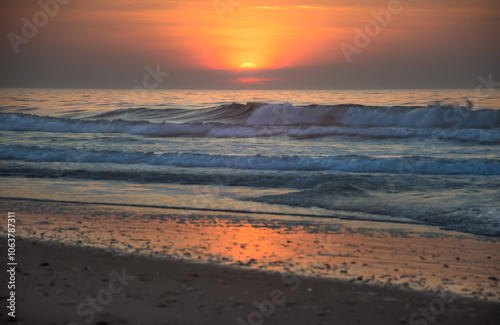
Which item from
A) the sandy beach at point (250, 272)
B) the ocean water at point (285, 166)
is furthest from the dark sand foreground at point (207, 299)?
the ocean water at point (285, 166)

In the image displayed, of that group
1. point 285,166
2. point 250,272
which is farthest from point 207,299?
point 285,166

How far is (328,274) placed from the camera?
5328 mm

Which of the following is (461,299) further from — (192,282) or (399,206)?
(399,206)

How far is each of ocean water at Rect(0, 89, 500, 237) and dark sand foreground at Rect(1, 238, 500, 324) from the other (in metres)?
3.40

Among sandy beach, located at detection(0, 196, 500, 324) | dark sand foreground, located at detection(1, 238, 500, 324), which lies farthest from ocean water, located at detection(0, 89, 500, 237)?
dark sand foreground, located at detection(1, 238, 500, 324)

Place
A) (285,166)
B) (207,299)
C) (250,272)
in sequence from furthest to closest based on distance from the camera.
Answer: (285,166), (250,272), (207,299)

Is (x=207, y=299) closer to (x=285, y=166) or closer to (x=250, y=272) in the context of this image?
(x=250, y=272)

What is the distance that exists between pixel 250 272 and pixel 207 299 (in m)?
0.87

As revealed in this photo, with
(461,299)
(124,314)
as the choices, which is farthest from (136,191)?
(461,299)

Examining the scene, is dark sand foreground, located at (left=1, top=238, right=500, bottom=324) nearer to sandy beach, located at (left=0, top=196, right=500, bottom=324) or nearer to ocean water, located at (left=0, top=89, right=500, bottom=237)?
sandy beach, located at (left=0, top=196, right=500, bottom=324)

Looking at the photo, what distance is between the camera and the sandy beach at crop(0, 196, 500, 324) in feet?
14.0

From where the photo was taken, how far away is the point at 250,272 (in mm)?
5375

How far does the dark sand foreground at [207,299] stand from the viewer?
4.16 meters

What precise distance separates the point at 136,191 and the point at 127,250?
496 centimetres
